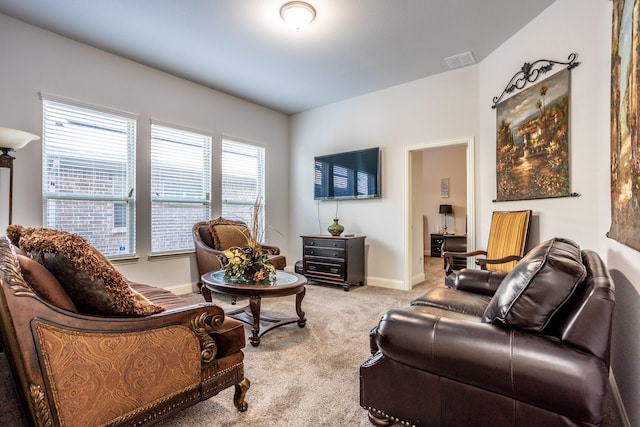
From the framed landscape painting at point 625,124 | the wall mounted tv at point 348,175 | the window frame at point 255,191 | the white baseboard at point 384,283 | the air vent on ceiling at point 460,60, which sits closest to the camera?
the framed landscape painting at point 625,124

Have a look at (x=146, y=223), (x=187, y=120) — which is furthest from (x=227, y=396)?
(x=187, y=120)

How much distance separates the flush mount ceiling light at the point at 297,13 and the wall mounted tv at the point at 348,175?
225 cm

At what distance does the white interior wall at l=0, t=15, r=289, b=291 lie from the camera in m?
3.09

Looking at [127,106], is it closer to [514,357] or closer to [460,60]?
[460,60]

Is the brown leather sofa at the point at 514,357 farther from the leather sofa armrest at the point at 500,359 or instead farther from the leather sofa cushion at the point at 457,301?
the leather sofa cushion at the point at 457,301

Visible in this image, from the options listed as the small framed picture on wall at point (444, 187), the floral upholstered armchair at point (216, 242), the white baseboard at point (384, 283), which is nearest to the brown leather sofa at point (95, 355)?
the floral upholstered armchair at point (216, 242)

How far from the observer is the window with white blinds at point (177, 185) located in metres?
4.13

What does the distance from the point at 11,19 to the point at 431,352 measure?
4583 millimetres

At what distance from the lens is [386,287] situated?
15.4ft

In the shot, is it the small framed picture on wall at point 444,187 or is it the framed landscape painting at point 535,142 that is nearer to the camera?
the framed landscape painting at point 535,142

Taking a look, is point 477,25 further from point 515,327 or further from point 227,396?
point 227,396

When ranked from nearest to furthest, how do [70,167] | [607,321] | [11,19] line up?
1. [607,321]
2. [11,19]
3. [70,167]

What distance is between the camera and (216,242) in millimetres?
4305

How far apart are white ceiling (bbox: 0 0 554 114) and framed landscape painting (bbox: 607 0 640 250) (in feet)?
5.17
